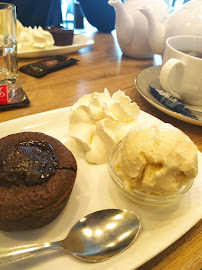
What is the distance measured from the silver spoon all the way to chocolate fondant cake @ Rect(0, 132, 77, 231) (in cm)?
7

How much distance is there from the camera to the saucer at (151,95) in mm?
1001

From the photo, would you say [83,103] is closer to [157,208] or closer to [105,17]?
[157,208]

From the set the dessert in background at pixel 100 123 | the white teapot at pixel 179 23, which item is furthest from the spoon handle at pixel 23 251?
the white teapot at pixel 179 23

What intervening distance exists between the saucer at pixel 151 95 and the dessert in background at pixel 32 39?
78 cm

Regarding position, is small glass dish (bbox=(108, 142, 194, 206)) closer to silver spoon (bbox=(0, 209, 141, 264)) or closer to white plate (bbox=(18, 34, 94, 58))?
silver spoon (bbox=(0, 209, 141, 264))

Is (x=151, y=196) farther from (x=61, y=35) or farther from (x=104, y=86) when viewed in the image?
(x=61, y=35)

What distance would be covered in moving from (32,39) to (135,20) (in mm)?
732

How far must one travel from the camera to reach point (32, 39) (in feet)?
5.46

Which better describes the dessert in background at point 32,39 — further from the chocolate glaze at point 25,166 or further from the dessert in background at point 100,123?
the chocolate glaze at point 25,166

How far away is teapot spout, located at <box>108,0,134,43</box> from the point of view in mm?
1555

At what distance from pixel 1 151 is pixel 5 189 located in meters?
0.11

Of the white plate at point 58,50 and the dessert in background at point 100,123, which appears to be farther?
the white plate at point 58,50

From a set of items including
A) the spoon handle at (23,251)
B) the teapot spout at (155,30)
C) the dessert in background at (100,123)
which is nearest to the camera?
the spoon handle at (23,251)

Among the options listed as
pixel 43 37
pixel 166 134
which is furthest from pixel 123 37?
pixel 166 134
